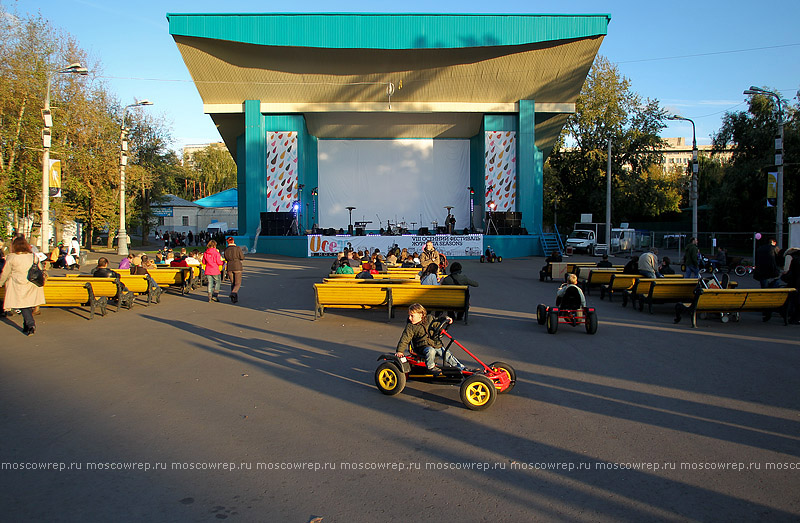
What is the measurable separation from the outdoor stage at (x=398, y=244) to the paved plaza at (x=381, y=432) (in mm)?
20858

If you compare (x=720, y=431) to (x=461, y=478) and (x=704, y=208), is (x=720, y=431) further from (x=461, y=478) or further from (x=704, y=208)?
(x=704, y=208)

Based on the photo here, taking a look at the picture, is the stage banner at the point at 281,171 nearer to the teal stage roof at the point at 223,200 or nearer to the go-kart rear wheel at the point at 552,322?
the teal stage roof at the point at 223,200

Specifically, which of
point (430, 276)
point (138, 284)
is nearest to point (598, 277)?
point (430, 276)

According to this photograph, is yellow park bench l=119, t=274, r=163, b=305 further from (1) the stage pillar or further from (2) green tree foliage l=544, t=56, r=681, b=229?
(2) green tree foliage l=544, t=56, r=681, b=229

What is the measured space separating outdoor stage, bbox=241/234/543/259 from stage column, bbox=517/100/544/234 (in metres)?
1.65

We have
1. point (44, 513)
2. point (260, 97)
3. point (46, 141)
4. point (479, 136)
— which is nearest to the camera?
point (44, 513)

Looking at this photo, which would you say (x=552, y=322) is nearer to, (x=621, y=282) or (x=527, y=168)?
(x=621, y=282)

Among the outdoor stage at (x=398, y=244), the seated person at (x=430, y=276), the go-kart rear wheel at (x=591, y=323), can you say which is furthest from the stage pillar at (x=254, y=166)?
the go-kart rear wheel at (x=591, y=323)

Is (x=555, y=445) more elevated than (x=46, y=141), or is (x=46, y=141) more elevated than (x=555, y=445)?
(x=46, y=141)

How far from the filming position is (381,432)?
5230 millimetres

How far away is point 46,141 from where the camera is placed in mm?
20406

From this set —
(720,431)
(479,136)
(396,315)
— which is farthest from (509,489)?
(479,136)

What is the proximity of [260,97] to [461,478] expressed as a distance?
3391 centimetres

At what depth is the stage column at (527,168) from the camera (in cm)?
3594
